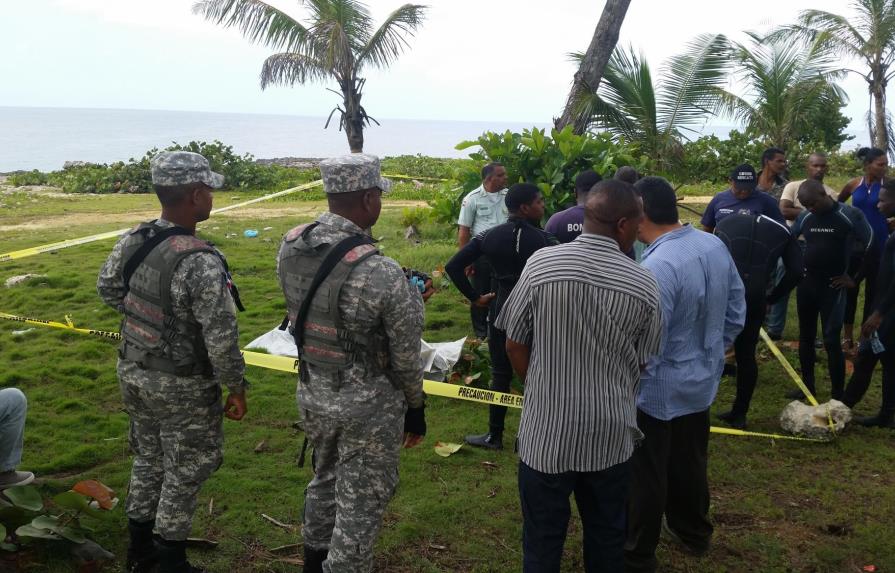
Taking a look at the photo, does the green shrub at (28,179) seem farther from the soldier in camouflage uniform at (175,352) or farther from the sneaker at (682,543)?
the sneaker at (682,543)

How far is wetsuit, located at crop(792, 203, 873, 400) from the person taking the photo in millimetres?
6160

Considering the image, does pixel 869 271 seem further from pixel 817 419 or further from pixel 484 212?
pixel 484 212

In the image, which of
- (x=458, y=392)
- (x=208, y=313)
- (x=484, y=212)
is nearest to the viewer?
(x=208, y=313)

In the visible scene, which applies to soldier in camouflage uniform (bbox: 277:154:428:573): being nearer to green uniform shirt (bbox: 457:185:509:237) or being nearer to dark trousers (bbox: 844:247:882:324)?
green uniform shirt (bbox: 457:185:509:237)

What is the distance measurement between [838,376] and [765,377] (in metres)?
0.81

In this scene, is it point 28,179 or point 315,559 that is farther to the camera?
point 28,179

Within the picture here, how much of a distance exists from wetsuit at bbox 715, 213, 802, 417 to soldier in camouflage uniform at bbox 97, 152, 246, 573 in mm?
3790

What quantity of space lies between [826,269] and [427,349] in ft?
11.0

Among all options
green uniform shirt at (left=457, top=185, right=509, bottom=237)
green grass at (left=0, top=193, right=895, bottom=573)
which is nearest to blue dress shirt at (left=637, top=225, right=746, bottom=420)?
green grass at (left=0, top=193, right=895, bottom=573)

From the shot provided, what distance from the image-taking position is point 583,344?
115 inches

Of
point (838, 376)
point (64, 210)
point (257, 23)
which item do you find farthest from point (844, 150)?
point (64, 210)

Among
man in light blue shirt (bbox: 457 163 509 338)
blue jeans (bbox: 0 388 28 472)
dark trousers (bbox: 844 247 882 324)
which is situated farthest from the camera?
man in light blue shirt (bbox: 457 163 509 338)

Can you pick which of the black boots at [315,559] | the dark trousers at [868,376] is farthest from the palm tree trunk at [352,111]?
the black boots at [315,559]

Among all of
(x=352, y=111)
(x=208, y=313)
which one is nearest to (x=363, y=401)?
(x=208, y=313)
